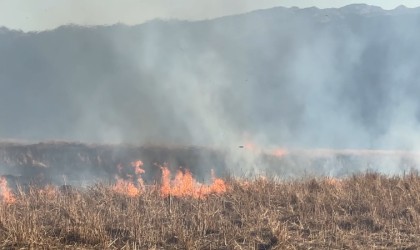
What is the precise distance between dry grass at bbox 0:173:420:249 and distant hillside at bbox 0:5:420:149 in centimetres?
1189

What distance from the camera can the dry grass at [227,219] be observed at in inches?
283

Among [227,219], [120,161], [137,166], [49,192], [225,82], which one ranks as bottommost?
[227,219]

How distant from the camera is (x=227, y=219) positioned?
8578 mm

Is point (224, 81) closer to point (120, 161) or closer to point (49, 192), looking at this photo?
point (120, 161)

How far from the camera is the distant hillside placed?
26.9 meters

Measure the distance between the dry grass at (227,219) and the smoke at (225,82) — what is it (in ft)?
34.3

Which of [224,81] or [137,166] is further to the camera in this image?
[224,81]

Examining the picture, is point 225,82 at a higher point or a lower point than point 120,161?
higher

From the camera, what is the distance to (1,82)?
3825 cm

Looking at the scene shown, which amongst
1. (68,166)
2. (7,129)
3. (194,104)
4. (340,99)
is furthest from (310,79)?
(7,129)

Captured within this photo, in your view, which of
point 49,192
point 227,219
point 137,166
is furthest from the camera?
point 137,166

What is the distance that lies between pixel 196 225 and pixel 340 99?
989 inches

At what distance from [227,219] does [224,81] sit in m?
23.1

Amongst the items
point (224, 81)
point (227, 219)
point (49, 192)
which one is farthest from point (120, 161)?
point (224, 81)
